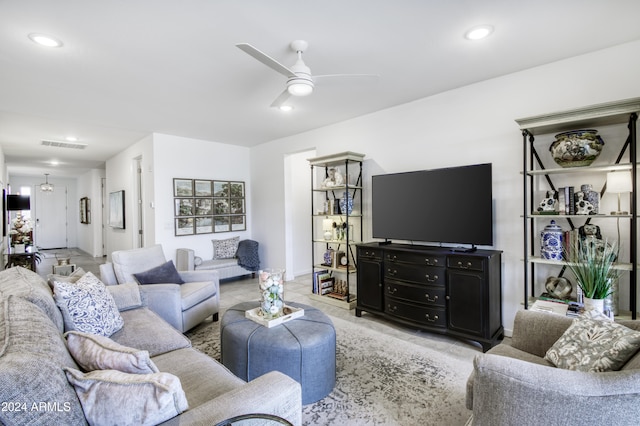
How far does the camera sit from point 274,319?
2.40 m

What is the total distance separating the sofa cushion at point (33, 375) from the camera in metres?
0.85

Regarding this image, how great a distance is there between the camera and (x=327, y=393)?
227 cm

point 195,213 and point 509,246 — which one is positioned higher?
point 195,213

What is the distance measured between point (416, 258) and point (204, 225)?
4.19m

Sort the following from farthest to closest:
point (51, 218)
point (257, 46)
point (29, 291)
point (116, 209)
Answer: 1. point (51, 218)
2. point (116, 209)
3. point (257, 46)
4. point (29, 291)

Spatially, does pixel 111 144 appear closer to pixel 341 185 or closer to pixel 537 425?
pixel 341 185

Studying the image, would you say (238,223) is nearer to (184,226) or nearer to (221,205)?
(221,205)

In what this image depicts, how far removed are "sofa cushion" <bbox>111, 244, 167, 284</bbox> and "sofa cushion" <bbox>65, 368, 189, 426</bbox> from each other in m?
2.52

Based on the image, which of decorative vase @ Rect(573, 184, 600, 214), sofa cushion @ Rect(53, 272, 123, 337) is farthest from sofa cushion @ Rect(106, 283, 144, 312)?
decorative vase @ Rect(573, 184, 600, 214)

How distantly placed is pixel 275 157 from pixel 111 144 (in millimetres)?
3265

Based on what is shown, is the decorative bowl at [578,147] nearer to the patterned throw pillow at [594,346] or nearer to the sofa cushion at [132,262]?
the patterned throw pillow at [594,346]

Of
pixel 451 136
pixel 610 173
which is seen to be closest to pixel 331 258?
pixel 451 136

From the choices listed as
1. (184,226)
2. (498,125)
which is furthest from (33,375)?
(184,226)

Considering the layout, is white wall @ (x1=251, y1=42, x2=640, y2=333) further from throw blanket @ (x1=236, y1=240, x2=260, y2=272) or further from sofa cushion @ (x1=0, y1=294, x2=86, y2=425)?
sofa cushion @ (x1=0, y1=294, x2=86, y2=425)
